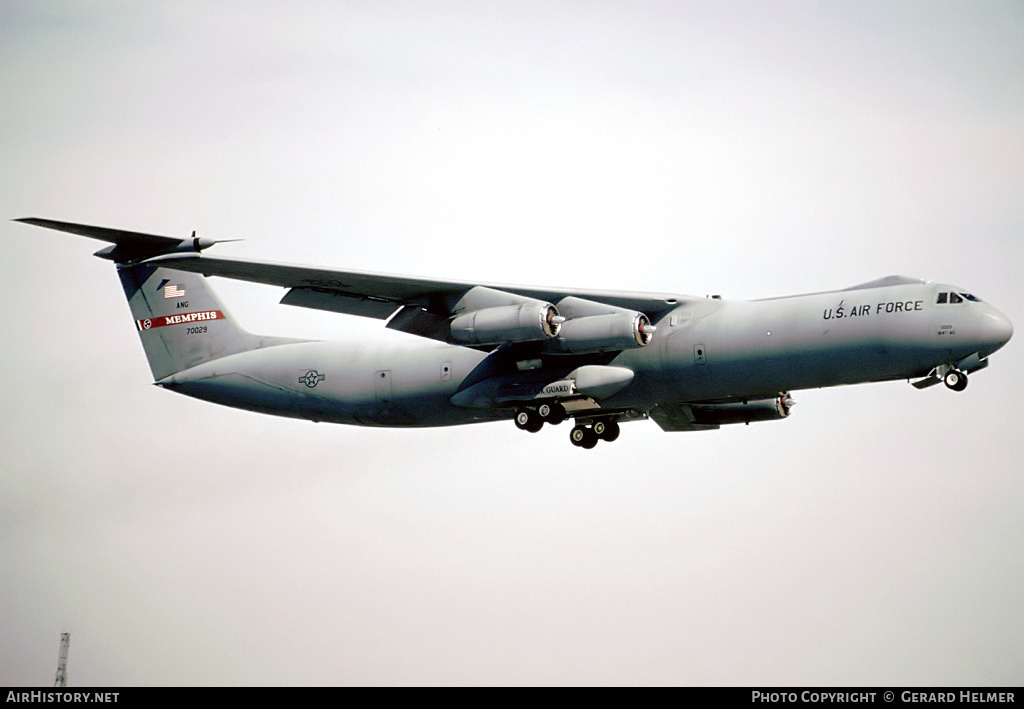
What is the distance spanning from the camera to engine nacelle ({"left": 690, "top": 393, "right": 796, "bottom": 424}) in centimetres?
2816

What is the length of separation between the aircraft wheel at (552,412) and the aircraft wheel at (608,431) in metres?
1.96

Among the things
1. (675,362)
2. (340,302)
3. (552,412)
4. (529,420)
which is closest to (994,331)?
(675,362)

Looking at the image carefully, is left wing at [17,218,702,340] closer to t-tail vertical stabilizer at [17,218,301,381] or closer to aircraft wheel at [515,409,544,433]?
aircraft wheel at [515,409,544,433]

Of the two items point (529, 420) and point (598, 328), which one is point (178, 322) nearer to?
point (529, 420)

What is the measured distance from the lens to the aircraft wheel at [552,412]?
26.4 metres

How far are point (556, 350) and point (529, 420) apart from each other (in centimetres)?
182

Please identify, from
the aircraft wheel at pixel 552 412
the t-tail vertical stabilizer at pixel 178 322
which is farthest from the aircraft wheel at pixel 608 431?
the t-tail vertical stabilizer at pixel 178 322

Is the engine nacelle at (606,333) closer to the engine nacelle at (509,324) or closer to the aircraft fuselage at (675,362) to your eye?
the engine nacelle at (509,324)

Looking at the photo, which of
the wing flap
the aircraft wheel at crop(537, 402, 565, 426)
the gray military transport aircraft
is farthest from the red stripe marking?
the aircraft wheel at crop(537, 402, 565, 426)

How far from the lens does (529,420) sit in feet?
87.4

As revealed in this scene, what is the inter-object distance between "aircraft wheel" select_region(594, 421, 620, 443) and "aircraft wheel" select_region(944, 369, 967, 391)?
24.4 ft

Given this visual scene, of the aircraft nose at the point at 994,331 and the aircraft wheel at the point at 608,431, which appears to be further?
the aircraft wheel at the point at 608,431
